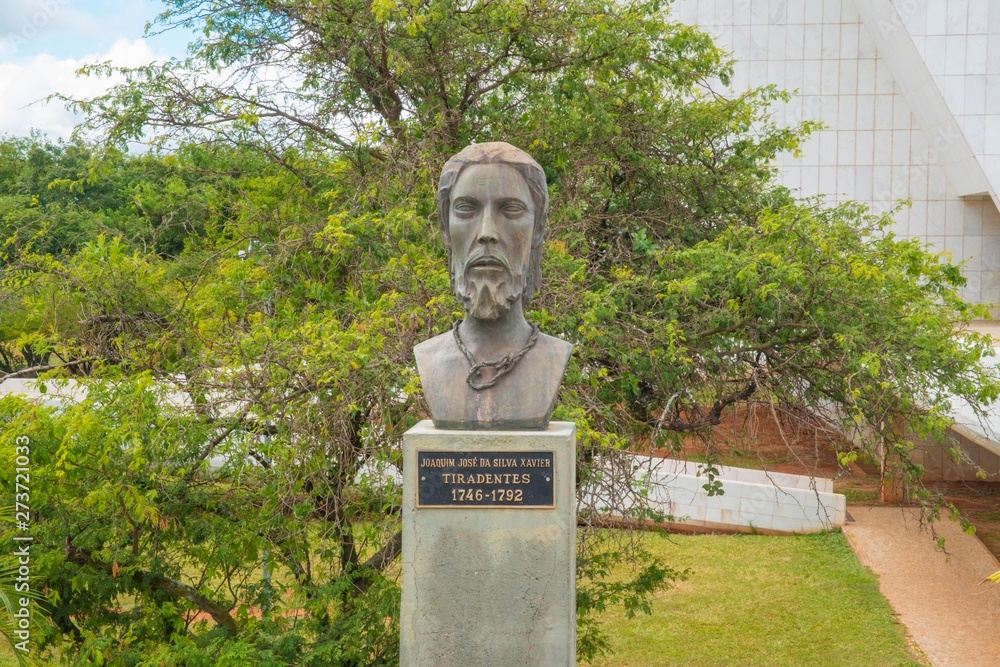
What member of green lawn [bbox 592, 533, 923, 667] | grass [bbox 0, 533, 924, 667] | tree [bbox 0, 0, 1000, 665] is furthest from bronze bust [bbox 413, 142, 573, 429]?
green lawn [bbox 592, 533, 923, 667]

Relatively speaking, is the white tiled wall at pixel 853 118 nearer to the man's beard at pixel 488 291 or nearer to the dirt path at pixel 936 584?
the dirt path at pixel 936 584

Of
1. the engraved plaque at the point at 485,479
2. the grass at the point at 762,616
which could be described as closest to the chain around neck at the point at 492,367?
the engraved plaque at the point at 485,479

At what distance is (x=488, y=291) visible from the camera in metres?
4.30

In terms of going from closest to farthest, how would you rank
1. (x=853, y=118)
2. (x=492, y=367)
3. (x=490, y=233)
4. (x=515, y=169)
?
(x=490, y=233), (x=515, y=169), (x=492, y=367), (x=853, y=118)

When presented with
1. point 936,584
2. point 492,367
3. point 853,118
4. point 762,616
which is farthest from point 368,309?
point 853,118

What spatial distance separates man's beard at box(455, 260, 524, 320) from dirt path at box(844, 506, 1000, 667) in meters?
5.97

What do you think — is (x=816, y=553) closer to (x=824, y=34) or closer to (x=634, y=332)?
(x=634, y=332)

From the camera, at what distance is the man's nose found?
424 cm

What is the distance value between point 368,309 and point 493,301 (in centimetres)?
233

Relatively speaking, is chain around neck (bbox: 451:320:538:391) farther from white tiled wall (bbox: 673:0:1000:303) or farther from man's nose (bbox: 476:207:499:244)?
white tiled wall (bbox: 673:0:1000:303)

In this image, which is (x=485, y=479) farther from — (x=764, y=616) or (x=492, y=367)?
(x=764, y=616)

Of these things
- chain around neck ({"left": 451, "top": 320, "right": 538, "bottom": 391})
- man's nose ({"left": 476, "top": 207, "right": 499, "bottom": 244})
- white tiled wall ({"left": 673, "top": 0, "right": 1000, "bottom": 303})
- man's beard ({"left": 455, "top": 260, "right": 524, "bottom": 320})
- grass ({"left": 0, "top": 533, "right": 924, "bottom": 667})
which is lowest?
grass ({"left": 0, "top": 533, "right": 924, "bottom": 667})

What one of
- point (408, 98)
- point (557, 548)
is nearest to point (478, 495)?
point (557, 548)

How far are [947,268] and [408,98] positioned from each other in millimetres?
4263
